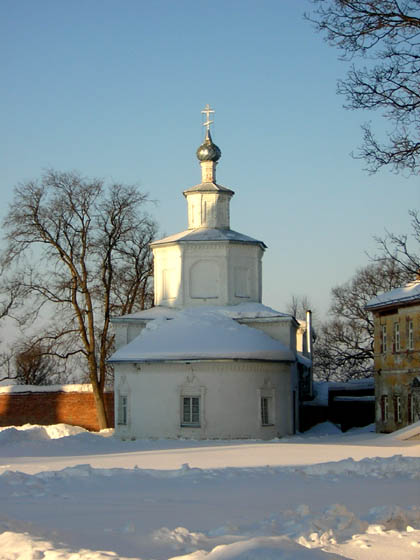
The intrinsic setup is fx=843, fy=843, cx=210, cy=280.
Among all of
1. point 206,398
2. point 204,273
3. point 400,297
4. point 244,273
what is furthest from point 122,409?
point 400,297

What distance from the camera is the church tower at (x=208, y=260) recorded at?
3347 centimetres

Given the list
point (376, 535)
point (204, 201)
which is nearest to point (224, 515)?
point (376, 535)

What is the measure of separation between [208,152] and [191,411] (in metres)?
11.7

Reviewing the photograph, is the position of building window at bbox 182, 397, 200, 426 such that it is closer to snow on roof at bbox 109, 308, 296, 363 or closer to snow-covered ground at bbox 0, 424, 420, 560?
snow on roof at bbox 109, 308, 296, 363

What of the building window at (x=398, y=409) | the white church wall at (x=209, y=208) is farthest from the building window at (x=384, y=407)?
the white church wall at (x=209, y=208)

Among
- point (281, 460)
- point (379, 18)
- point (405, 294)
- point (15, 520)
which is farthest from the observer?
point (405, 294)

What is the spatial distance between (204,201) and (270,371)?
8482 millimetres

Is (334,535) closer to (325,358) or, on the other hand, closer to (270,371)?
(270,371)

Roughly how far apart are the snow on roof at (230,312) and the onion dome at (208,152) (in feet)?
21.7

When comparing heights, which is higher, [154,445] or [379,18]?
[379,18]

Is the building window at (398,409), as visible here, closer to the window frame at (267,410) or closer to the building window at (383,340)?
the building window at (383,340)

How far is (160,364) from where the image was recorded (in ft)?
97.6

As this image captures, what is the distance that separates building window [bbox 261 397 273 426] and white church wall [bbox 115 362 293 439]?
0.04 m

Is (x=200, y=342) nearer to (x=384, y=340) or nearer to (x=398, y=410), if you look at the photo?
(x=398, y=410)
